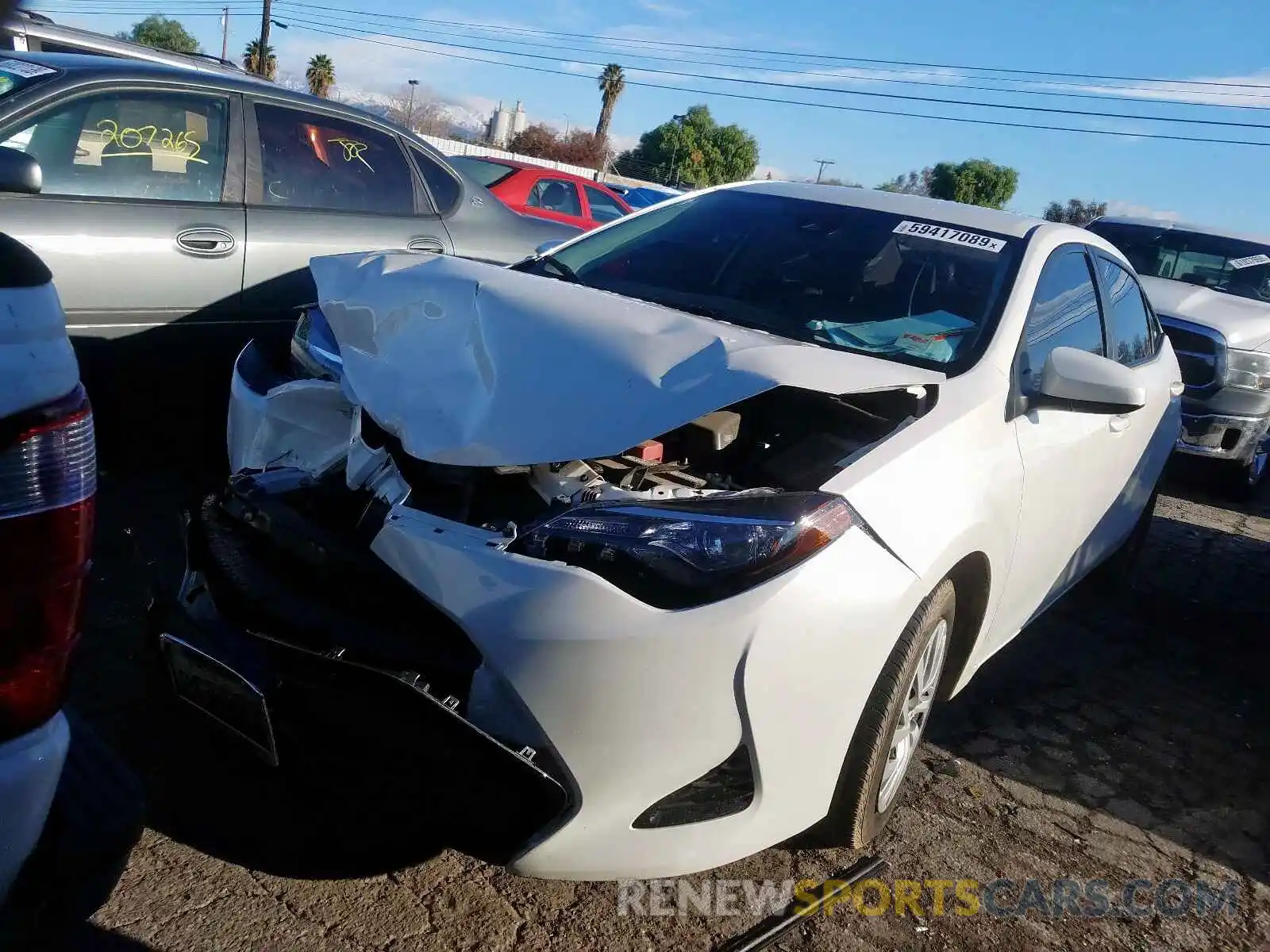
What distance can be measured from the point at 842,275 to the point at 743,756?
181 cm

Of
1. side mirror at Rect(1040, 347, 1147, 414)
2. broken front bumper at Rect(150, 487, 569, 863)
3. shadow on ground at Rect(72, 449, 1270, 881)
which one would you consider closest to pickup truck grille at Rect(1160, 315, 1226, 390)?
shadow on ground at Rect(72, 449, 1270, 881)

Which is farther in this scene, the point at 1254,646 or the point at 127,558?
the point at 1254,646

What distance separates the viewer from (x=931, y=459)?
2523 mm

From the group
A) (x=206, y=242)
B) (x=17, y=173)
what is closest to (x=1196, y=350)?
(x=206, y=242)

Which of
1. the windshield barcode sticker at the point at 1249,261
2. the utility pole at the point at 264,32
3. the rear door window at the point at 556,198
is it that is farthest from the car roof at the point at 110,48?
the utility pole at the point at 264,32

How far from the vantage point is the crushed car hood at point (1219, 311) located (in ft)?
23.8

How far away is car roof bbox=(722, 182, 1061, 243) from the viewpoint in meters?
3.62

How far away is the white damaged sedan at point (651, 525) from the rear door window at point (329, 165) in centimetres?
172

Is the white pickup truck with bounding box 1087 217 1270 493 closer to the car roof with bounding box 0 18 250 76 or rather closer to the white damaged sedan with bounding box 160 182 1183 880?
the white damaged sedan with bounding box 160 182 1183 880

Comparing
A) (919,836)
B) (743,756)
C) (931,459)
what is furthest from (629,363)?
(919,836)

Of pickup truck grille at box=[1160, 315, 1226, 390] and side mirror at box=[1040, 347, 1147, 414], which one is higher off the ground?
side mirror at box=[1040, 347, 1147, 414]

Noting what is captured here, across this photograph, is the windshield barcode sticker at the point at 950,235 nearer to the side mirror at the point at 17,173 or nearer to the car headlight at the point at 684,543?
the car headlight at the point at 684,543

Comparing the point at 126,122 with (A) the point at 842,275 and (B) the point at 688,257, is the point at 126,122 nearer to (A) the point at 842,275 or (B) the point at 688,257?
(B) the point at 688,257

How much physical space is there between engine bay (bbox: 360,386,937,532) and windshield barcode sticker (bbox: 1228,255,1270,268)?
703cm
